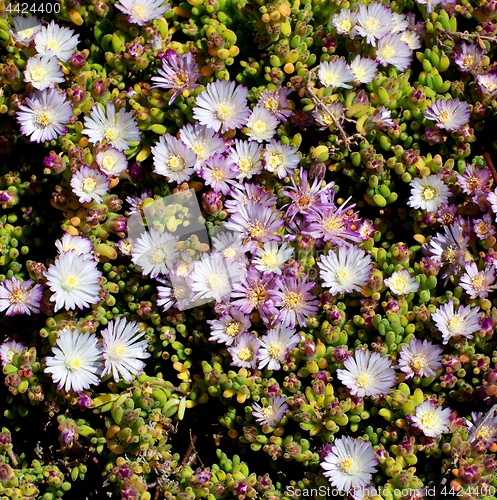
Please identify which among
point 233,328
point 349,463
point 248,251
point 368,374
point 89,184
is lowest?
point 349,463

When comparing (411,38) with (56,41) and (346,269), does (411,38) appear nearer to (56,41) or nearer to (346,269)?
(346,269)

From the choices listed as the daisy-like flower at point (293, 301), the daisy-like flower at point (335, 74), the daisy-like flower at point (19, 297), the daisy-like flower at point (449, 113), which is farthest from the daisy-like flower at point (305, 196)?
the daisy-like flower at point (19, 297)

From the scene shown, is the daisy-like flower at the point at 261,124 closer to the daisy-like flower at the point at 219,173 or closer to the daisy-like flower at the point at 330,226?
the daisy-like flower at the point at 219,173

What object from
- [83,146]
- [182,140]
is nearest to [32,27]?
[83,146]

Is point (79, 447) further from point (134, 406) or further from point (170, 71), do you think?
point (170, 71)

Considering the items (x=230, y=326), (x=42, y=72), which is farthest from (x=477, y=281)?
(x=42, y=72)

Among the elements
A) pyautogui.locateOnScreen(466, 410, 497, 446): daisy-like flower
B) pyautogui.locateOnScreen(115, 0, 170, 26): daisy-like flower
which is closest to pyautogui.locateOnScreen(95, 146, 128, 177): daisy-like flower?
pyautogui.locateOnScreen(115, 0, 170, 26): daisy-like flower
